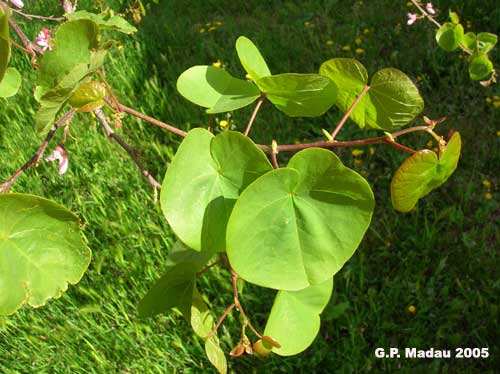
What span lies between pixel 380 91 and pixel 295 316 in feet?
0.84

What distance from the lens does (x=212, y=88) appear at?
22.4 inches

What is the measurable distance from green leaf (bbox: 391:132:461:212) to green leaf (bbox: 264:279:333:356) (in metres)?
0.18

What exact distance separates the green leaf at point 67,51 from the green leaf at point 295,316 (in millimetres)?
312

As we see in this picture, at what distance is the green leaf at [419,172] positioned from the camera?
450 millimetres

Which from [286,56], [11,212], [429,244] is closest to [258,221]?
[11,212]

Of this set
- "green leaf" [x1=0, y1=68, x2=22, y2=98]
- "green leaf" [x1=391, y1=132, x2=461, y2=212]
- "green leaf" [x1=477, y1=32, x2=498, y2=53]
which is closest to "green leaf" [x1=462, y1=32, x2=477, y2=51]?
"green leaf" [x1=477, y1=32, x2=498, y2=53]

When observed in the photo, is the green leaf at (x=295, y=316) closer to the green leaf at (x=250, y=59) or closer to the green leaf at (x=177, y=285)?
the green leaf at (x=177, y=285)

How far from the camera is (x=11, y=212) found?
42 cm

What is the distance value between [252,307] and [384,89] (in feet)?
3.68

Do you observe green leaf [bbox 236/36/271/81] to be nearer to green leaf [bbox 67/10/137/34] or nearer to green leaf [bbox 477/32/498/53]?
green leaf [bbox 67/10/137/34]

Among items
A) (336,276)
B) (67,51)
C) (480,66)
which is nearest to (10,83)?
(67,51)

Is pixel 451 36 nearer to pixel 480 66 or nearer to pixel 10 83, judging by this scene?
pixel 480 66

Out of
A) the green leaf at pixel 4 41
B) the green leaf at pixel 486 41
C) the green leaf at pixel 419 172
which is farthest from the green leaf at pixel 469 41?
the green leaf at pixel 4 41

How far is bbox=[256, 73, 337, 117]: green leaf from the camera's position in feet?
1.61
